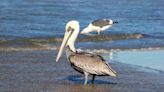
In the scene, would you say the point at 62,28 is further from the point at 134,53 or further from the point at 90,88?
the point at 90,88

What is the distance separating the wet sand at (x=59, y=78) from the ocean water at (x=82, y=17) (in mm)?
3981

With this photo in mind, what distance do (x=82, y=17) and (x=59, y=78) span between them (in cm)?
1247

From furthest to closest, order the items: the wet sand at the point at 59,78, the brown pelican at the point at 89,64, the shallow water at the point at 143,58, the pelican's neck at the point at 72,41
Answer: the shallow water at the point at 143,58
the pelican's neck at the point at 72,41
the brown pelican at the point at 89,64
the wet sand at the point at 59,78

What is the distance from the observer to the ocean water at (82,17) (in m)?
19.5

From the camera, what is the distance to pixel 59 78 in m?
12.3

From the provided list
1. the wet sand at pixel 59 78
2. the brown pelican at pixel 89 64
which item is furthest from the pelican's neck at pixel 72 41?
the wet sand at pixel 59 78

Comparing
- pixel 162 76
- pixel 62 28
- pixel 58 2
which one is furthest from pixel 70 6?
pixel 162 76

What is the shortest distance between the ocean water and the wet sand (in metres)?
3.98

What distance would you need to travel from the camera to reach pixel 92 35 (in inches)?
810

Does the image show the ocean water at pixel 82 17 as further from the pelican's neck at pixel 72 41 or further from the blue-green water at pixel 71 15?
the pelican's neck at pixel 72 41

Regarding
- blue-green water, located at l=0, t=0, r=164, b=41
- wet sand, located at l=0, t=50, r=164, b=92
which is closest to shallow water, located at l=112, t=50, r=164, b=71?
wet sand, located at l=0, t=50, r=164, b=92

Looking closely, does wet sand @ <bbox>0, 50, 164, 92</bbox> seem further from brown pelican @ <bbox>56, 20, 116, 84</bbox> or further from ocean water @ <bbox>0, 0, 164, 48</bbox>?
ocean water @ <bbox>0, 0, 164, 48</bbox>

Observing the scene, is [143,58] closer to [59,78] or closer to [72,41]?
[59,78]

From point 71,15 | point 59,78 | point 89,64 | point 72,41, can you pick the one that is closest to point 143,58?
point 59,78
